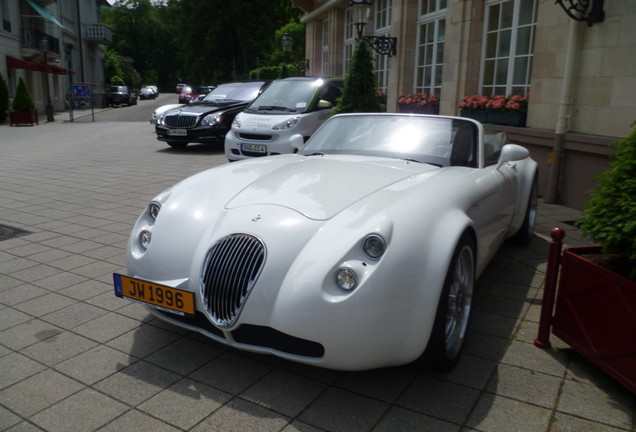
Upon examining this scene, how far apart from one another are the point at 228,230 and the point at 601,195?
6.79ft

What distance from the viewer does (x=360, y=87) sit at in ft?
32.6

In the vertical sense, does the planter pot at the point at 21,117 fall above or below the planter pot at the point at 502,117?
below

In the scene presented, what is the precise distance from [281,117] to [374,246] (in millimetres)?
8059

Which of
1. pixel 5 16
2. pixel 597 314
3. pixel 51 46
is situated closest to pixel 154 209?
pixel 597 314

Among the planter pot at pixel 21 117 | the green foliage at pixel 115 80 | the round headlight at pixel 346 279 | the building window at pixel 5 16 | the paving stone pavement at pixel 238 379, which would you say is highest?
the building window at pixel 5 16

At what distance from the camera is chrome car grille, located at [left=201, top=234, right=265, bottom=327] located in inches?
106

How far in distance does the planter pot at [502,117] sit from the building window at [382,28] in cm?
537

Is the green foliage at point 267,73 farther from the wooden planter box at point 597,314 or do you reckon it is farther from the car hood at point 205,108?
the wooden planter box at point 597,314

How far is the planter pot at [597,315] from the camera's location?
2719 millimetres

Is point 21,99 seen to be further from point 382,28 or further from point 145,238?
point 145,238

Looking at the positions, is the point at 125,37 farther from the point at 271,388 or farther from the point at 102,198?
the point at 271,388

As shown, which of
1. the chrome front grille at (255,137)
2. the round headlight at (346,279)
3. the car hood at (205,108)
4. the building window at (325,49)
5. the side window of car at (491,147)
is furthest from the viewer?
the building window at (325,49)

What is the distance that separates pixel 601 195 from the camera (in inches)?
118

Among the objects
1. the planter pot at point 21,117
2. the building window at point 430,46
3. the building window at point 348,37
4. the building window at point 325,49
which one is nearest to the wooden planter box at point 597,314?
the building window at point 430,46
